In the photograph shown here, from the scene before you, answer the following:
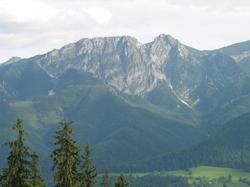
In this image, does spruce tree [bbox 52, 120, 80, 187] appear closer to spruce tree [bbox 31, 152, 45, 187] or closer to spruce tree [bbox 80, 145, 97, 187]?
spruce tree [bbox 31, 152, 45, 187]

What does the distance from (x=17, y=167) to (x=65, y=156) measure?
5023 mm

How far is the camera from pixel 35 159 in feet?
204

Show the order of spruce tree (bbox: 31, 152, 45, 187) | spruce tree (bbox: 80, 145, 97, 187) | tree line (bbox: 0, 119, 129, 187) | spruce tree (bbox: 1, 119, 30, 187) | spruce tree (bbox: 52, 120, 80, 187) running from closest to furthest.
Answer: spruce tree (bbox: 1, 119, 30, 187) < tree line (bbox: 0, 119, 129, 187) < spruce tree (bbox: 52, 120, 80, 187) < spruce tree (bbox: 31, 152, 45, 187) < spruce tree (bbox: 80, 145, 97, 187)

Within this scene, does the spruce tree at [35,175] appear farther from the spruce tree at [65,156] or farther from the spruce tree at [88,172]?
the spruce tree at [88,172]

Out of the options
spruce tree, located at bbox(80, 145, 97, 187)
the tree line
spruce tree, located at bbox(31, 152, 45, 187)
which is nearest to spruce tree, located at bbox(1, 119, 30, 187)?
the tree line

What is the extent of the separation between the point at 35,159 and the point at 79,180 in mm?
6161

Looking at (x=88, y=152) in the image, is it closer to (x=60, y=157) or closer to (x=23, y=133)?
(x=60, y=157)

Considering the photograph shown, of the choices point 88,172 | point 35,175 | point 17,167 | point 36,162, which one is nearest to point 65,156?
point 36,162

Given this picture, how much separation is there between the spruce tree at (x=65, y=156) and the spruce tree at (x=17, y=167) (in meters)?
3.05

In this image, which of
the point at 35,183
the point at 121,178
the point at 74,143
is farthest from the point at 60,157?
the point at 121,178

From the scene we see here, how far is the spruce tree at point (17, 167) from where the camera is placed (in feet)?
191

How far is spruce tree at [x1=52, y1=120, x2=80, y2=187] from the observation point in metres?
60.0

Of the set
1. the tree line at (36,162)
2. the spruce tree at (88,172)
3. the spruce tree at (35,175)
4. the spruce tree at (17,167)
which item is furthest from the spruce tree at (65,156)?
the spruce tree at (88,172)

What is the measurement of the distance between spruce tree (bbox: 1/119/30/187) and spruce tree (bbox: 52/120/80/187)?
3049 mm
